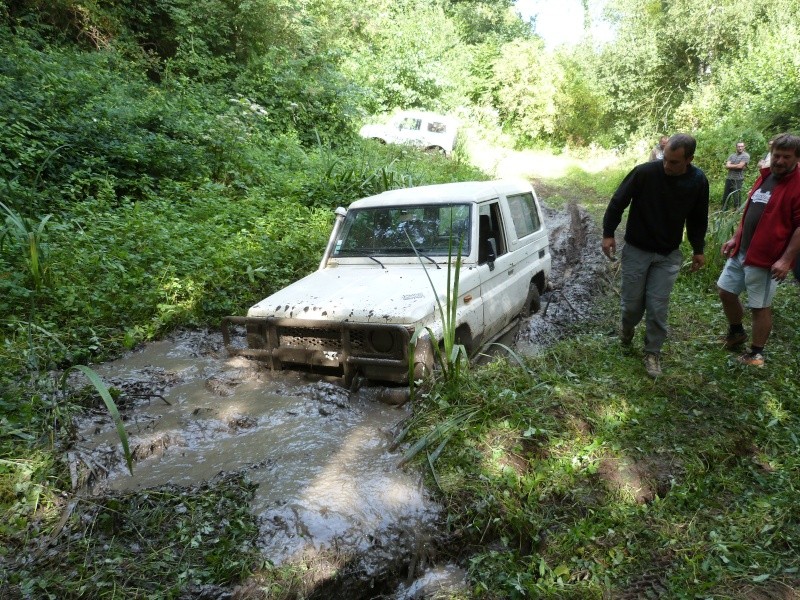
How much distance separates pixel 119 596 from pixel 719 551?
100 inches

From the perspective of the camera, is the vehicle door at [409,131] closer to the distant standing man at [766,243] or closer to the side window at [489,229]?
the side window at [489,229]

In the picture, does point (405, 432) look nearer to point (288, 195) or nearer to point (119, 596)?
point (119, 596)

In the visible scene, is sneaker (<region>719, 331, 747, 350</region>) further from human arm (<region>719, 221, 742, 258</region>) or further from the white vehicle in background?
the white vehicle in background

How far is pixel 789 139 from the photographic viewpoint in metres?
3.66

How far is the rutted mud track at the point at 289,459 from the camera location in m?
2.51

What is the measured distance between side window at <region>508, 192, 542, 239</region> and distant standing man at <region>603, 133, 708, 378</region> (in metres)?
1.55

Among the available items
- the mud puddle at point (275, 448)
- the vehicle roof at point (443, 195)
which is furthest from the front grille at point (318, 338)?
the vehicle roof at point (443, 195)

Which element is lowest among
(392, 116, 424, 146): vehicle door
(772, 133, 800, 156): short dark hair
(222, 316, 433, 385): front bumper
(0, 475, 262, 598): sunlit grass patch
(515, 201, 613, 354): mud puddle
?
(515, 201, 613, 354): mud puddle

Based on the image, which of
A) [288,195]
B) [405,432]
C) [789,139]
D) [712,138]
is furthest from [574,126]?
[405,432]

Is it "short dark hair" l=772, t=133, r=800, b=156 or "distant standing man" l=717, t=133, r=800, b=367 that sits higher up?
"short dark hair" l=772, t=133, r=800, b=156

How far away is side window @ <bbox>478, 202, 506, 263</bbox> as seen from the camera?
15.5ft

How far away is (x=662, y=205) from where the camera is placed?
3893mm

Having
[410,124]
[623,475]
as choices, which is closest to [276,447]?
[623,475]

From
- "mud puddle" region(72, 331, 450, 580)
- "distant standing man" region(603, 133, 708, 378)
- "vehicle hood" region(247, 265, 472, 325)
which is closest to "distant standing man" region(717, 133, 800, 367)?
"distant standing man" region(603, 133, 708, 378)
